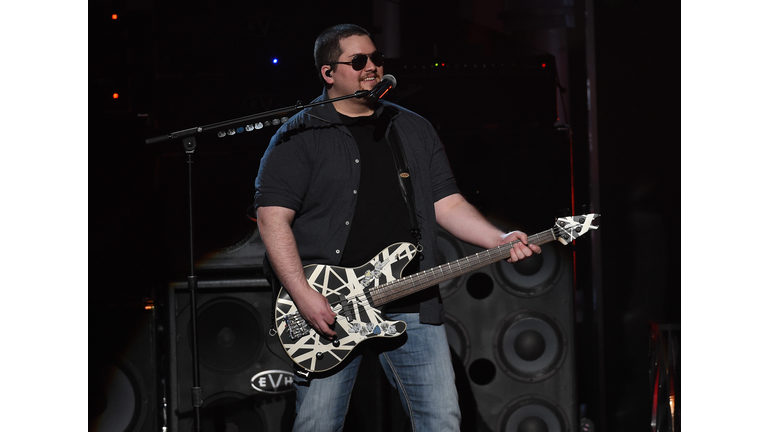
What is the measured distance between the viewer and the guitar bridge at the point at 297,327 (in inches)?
108

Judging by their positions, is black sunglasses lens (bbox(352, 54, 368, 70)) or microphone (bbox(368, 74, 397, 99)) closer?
microphone (bbox(368, 74, 397, 99))

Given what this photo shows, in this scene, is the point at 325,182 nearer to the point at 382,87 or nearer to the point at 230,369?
the point at 382,87

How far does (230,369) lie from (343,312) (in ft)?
3.76

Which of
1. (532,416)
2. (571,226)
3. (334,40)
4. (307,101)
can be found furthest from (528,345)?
(334,40)

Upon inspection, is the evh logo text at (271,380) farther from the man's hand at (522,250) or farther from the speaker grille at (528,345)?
the man's hand at (522,250)

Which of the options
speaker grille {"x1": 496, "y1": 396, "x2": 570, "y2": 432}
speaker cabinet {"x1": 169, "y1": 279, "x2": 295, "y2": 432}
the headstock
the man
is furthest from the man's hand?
speaker cabinet {"x1": 169, "y1": 279, "x2": 295, "y2": 432}

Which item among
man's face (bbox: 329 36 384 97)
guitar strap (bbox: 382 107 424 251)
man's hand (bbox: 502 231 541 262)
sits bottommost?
man's hand (bbox: 502 231 541 262)

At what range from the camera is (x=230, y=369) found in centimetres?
365

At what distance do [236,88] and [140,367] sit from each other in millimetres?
1460

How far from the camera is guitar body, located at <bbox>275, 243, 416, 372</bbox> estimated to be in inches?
107

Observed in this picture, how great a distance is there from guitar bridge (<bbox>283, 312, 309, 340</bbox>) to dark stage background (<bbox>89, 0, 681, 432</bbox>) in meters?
0.95

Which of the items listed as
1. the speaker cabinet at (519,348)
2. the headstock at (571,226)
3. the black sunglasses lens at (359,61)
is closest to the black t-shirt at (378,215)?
the black sunglasses lens at (359,61)

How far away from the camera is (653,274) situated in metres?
3.94

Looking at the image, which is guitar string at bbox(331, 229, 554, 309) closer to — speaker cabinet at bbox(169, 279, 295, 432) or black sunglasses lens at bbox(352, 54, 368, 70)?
black sunglasses lens at bbox(352, 54, 368, 70)
